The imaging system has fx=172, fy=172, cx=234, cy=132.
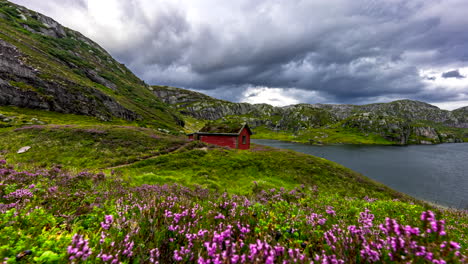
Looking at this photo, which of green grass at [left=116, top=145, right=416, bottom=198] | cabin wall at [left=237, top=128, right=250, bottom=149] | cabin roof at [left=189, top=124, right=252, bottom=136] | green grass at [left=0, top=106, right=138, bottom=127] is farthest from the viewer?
cabin roof at [left=189, top=124, right=252, bottom=136]

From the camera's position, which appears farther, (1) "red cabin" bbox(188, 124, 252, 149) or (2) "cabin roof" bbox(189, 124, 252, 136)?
(2) "cabin roof" bbox(189, 124, 252, 136)

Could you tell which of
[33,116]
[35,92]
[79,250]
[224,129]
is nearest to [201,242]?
[79,250]

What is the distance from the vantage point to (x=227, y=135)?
42750 mm

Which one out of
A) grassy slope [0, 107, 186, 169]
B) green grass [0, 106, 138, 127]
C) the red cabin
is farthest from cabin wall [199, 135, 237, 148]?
A: green grass [0, 106, 138, 127]

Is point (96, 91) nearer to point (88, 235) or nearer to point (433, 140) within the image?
point (88, 235)

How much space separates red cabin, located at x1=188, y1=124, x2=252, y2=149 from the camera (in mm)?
42028

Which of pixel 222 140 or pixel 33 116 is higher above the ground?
pixel 33 116

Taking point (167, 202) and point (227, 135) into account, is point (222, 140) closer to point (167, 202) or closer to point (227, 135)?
point (227, 135)

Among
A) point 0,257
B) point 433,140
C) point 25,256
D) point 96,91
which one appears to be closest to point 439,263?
point 25,256

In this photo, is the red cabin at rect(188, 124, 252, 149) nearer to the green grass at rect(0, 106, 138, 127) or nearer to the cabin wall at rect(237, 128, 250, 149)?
the cabin wall at rect(237, 128, 250, 149)

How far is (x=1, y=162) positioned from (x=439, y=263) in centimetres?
1458

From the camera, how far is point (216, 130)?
1793 inches

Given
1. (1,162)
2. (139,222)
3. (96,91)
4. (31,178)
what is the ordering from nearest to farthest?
(139,222) → (31,178) → (1,162) → (96,91)

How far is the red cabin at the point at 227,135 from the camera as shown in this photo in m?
42.0
